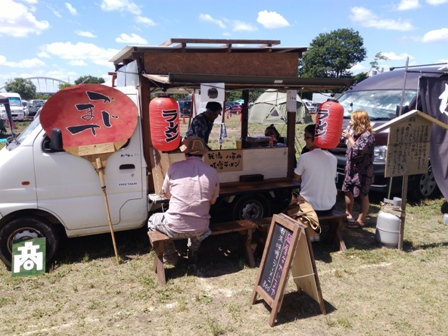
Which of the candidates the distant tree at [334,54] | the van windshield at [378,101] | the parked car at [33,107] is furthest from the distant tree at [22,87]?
the van windshield at [378,101]

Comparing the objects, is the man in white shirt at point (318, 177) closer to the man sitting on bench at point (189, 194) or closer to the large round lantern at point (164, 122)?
the man sitting on bench at point (189, 194)

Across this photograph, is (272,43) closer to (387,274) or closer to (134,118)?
(134,118)

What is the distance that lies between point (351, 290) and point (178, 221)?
6.60 ft

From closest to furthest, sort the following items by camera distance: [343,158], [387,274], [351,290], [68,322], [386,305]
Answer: [68,322]
[386,305]
[351,290]
[387,274]
[343,158]

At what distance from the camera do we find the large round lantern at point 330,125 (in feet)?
15.3

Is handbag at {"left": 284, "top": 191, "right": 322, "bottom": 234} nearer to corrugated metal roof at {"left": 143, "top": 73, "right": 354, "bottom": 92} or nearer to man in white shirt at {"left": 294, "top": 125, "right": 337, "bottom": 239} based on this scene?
man in white shirt at {"left": 294, "top": 125, "right": 337, "bottom": 239}

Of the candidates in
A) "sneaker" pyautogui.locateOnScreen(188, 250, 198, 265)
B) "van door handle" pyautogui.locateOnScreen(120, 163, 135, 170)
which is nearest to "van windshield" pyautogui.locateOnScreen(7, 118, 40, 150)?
"van door handle" pyautogui.locateOnScreen(120, 163, 135, 170)

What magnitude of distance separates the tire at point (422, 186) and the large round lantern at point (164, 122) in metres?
5.12

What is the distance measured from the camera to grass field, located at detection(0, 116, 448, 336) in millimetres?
3250

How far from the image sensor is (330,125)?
467 centimetres

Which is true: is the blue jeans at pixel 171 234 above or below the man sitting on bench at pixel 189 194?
below

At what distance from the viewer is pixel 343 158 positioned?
22.9 ft

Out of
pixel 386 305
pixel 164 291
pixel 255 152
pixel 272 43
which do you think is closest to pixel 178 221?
pixel 164 291

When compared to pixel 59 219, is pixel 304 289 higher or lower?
lower
